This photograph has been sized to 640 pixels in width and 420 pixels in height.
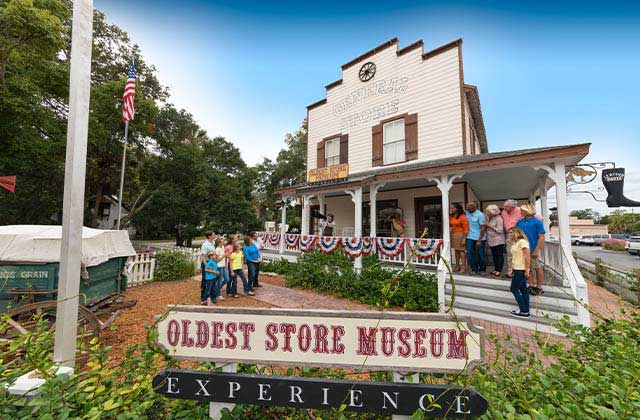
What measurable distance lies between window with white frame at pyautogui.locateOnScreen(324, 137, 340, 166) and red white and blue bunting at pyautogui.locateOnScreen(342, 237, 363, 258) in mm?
5811

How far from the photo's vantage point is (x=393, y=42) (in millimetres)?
11422

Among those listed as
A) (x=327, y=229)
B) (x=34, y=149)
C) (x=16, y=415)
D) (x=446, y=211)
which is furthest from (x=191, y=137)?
(x=16, y=415)

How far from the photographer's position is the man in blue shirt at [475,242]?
6398 millimetres

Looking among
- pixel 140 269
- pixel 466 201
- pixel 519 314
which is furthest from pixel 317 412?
pixel 140 269

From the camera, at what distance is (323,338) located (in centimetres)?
175

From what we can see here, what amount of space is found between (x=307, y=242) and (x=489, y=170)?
6.59 metres

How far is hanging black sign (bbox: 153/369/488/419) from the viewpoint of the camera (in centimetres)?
148

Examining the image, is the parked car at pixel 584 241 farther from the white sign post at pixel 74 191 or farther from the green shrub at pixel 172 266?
the white sign post at pixel 74 191

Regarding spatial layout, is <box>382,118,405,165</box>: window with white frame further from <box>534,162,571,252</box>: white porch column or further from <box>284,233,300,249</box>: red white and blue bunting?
<box>534,162,571,252</box>: white porch column

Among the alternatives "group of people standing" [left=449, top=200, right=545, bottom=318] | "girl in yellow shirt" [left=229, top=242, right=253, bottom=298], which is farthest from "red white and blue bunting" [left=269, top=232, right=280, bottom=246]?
"group of people standing" [left=449, top=200, right=545, bottom=318]

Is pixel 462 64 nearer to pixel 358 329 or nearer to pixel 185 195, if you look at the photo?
pixel 358 329

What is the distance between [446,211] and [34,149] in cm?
1709

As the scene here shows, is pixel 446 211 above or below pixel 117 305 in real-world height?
above

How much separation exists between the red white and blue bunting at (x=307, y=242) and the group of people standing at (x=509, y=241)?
4905 mm
